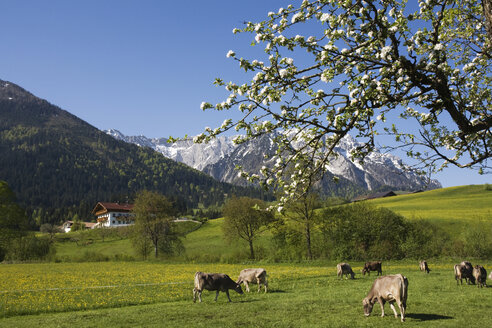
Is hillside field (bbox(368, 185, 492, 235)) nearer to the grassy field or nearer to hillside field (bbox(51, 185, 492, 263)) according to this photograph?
hillside field (bbox(51, 185, 492, 263))

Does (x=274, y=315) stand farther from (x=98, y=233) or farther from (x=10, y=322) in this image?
(x=98, y=233)

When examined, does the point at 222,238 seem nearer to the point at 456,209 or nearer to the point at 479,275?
the point at 456,209

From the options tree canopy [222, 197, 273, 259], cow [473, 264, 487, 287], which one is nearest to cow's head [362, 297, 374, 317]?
cow [473, 264, 487, 287]

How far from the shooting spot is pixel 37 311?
20250 millimetres

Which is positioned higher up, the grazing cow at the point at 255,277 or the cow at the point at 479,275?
the grazing cow at the point at 255,277

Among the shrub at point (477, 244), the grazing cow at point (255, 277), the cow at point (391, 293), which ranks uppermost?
the cow at point (391, 293)

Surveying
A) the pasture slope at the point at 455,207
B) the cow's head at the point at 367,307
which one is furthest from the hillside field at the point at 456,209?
the cow's head at the point at 367,307

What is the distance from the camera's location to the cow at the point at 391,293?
1389 cm

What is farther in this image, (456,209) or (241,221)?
(456,209)

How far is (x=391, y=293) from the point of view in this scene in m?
14.3

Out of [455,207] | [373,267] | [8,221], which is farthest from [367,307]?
[455,207]

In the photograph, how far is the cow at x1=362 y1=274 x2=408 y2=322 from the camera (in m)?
13.9

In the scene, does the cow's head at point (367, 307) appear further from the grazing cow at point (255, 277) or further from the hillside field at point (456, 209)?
the hillside field at point (456, 209)

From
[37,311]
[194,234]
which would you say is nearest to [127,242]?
[194,234]
